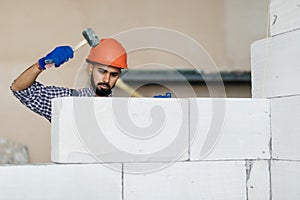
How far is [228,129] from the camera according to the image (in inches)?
80.3

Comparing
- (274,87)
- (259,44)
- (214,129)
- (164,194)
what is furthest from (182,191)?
(259,44)

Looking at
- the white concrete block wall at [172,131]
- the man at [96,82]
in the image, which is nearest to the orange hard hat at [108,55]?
the man at [96,82]

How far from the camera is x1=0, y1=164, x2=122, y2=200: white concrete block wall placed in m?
1.79

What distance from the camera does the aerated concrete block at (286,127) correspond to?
197 cm

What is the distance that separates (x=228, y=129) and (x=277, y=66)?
315 millimetres

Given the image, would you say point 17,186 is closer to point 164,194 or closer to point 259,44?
point 164,194

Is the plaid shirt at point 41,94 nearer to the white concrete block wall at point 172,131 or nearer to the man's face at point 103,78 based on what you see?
the man's face at point 103,78

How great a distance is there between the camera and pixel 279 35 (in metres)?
2.07

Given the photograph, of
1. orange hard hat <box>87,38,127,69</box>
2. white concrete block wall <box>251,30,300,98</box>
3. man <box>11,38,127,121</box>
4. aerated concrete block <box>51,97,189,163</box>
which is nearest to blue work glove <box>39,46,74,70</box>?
aerated concrete block <box>51,97,189,163</box>

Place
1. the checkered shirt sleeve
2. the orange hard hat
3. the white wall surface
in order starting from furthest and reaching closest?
the white wall surface
the orange hard hat
the checkered shirt sleeve

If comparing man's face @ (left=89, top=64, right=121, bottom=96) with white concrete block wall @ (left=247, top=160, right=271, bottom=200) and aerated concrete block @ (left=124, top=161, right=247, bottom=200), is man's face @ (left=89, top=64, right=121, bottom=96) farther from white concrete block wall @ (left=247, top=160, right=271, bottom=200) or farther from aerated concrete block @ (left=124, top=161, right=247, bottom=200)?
white concrete block wall @ (left=247, top=160, right=271, bottom=200)

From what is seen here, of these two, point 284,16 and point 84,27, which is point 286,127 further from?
point 84,27

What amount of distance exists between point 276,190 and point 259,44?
59 cm

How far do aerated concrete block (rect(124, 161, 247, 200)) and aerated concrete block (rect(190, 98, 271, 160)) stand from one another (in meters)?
0.04
